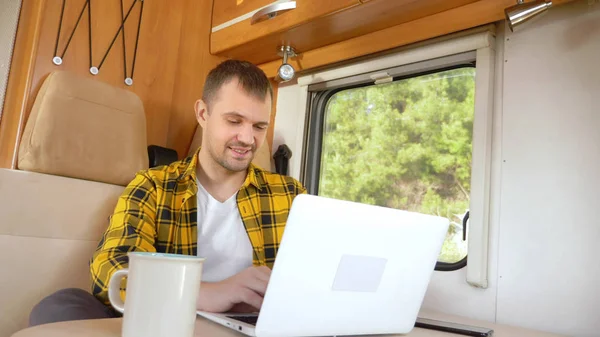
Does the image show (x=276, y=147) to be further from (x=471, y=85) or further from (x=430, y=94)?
(x=471, y=85)

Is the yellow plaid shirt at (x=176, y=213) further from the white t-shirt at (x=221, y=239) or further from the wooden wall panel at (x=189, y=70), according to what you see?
the wooden wall panel at (x=189, y=70)

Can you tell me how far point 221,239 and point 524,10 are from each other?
1.10 meters

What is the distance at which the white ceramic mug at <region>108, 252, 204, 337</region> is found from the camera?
1.87ft

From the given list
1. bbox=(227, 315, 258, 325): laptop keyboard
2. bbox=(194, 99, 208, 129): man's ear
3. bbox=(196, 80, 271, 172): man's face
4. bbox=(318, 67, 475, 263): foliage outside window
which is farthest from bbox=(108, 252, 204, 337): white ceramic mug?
bbox=(318, 67, 475, 263): foliage outside window

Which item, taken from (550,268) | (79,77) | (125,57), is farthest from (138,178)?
(550,268)

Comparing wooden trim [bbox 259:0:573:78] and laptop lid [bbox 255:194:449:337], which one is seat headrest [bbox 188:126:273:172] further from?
laptop lid [bbox 255:194:449:337]

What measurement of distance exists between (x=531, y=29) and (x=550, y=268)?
0.77 m

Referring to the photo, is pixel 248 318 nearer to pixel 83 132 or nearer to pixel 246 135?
pixel 246 135

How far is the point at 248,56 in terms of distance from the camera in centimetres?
231

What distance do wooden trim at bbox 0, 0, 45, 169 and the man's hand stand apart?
1.14m

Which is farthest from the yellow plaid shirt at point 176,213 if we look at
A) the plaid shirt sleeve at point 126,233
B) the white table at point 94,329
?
the white table at point 94,329

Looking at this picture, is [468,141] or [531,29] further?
[468,141]

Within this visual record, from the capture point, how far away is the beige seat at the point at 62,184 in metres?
1.43

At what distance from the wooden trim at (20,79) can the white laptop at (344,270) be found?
4.20 ft
